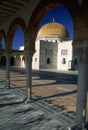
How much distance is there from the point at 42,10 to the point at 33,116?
4.24 meters

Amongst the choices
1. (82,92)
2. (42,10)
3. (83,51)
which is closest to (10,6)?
(42,10)

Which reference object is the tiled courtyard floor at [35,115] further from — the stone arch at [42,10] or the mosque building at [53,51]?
the mosque building at [53,51]

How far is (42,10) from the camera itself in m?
7.27

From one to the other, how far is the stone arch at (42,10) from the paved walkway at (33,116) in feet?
9.28

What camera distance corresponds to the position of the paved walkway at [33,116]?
540cm

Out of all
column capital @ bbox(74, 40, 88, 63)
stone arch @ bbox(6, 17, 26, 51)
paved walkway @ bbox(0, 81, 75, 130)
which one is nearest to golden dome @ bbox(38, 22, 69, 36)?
stone arch @ bbox(6, 17, 26, 51)

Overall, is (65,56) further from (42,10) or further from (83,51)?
(83,51)

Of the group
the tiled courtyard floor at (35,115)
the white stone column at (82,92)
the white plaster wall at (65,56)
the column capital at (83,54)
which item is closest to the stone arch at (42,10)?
the column capital at (83,54)

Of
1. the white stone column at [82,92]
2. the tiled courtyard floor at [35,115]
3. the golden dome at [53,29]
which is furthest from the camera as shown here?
the golden dome at [53,29]

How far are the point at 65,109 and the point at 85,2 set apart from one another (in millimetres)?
4399

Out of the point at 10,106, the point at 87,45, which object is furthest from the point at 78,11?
the point at 10,106

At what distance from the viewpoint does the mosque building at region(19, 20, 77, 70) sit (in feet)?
132

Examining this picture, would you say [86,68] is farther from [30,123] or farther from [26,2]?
[26,2]

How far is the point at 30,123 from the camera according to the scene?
5.65 m
